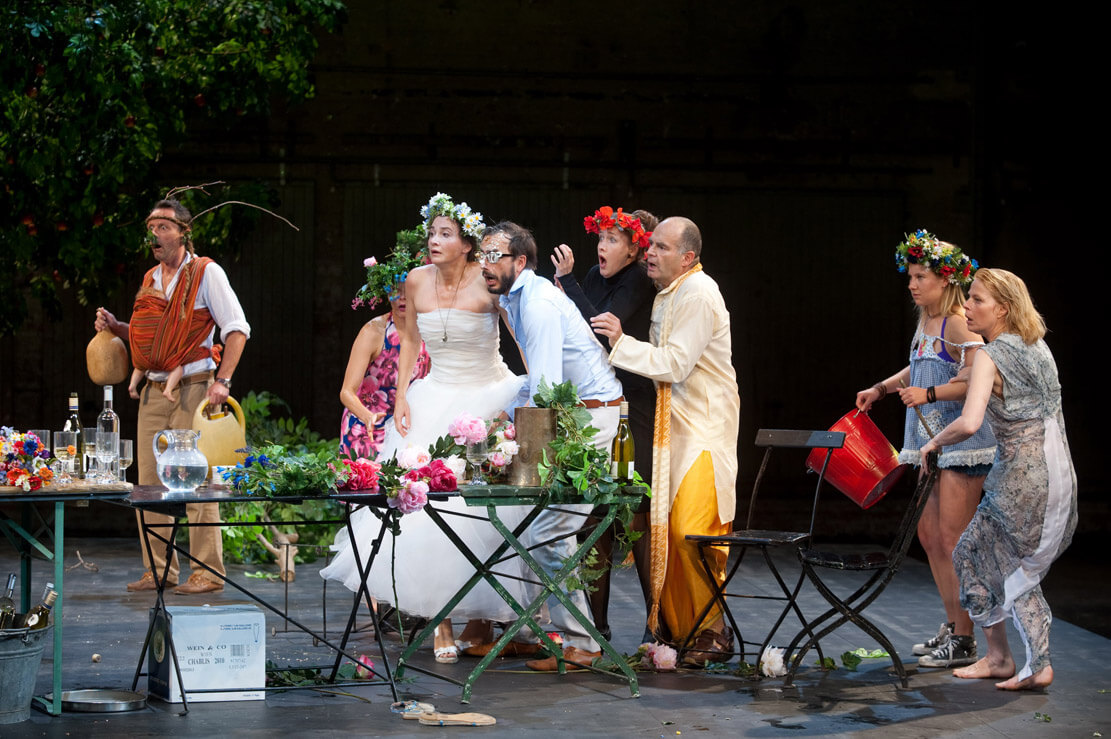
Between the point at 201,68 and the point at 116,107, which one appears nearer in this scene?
the point at 116,107

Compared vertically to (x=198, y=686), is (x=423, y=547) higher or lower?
higher

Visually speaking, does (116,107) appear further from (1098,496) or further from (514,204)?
(1098,496)

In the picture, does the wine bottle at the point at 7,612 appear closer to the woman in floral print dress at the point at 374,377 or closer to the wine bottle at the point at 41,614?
the wine bottle at the point at 41,614

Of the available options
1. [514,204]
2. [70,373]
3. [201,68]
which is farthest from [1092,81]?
[70,373]

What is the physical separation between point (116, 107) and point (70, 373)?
3398mm

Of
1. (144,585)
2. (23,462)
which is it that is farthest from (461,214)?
(144,585)

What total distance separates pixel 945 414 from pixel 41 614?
356 centimetres

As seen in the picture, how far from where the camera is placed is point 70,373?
32.7 ft

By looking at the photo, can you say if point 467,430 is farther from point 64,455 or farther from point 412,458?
point 64,455

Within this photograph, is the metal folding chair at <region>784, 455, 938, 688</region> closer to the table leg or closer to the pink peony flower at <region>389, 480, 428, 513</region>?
the table leg

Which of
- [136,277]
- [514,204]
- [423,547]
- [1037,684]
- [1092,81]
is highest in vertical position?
[1092,81]

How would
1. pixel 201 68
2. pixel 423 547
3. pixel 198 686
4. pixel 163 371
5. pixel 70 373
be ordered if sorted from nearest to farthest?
1. pixel 198 686
2. pixel 423 547
3. pixel 163 371
4. pixel 201 68
5. pixel 70 373

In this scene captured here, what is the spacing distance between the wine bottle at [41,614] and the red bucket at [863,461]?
2.97 metres

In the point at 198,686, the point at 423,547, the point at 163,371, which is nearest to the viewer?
the point at 198,686
